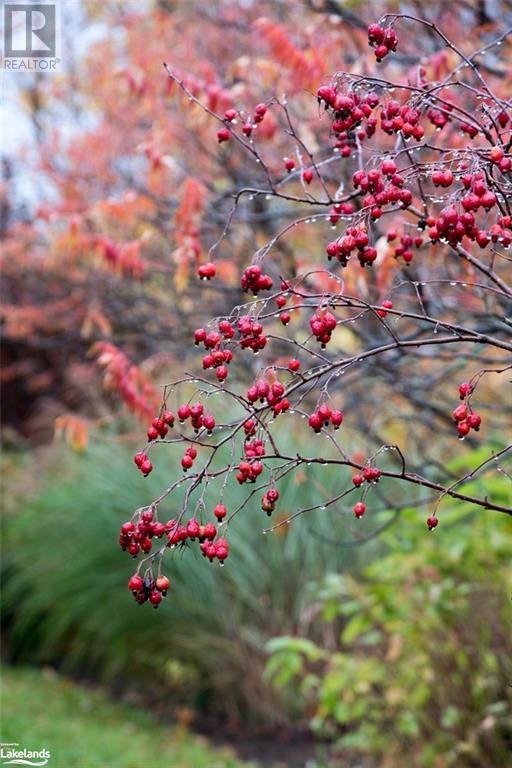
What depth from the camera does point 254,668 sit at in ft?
20.6

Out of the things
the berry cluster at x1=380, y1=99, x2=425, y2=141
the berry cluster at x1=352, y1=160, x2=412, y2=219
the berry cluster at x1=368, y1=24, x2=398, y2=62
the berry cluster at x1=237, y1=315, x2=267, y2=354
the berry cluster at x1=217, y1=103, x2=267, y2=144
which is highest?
the berry cluster at x1=217, y1=103, x2=267, y2=144

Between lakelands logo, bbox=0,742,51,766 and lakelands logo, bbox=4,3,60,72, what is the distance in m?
4.01

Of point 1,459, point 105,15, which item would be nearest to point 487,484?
point 1,459

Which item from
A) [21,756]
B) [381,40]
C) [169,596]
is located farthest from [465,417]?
[169,596]

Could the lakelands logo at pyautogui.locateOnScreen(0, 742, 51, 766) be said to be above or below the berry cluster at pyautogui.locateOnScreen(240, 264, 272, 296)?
below

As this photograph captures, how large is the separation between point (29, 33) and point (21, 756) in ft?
15.5

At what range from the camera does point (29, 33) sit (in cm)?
617

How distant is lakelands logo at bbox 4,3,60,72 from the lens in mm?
6175

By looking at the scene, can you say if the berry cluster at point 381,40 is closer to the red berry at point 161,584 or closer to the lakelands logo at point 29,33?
the red berry at point 161,584

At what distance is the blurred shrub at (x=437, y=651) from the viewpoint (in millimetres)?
3922

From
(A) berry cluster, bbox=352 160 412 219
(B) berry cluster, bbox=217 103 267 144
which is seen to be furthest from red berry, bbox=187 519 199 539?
(B) berry cluster, bbox=217 103 267 144

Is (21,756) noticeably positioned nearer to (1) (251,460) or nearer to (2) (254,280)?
(1) (251,460)

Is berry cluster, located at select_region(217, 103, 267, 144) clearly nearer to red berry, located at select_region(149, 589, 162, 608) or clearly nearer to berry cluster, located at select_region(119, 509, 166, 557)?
berry cluster, located at select_region(119, 509, 166, 557)

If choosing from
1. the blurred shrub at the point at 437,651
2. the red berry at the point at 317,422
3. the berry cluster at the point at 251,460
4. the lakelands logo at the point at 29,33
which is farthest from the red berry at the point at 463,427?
the lakelands logo at the point at 29,33
